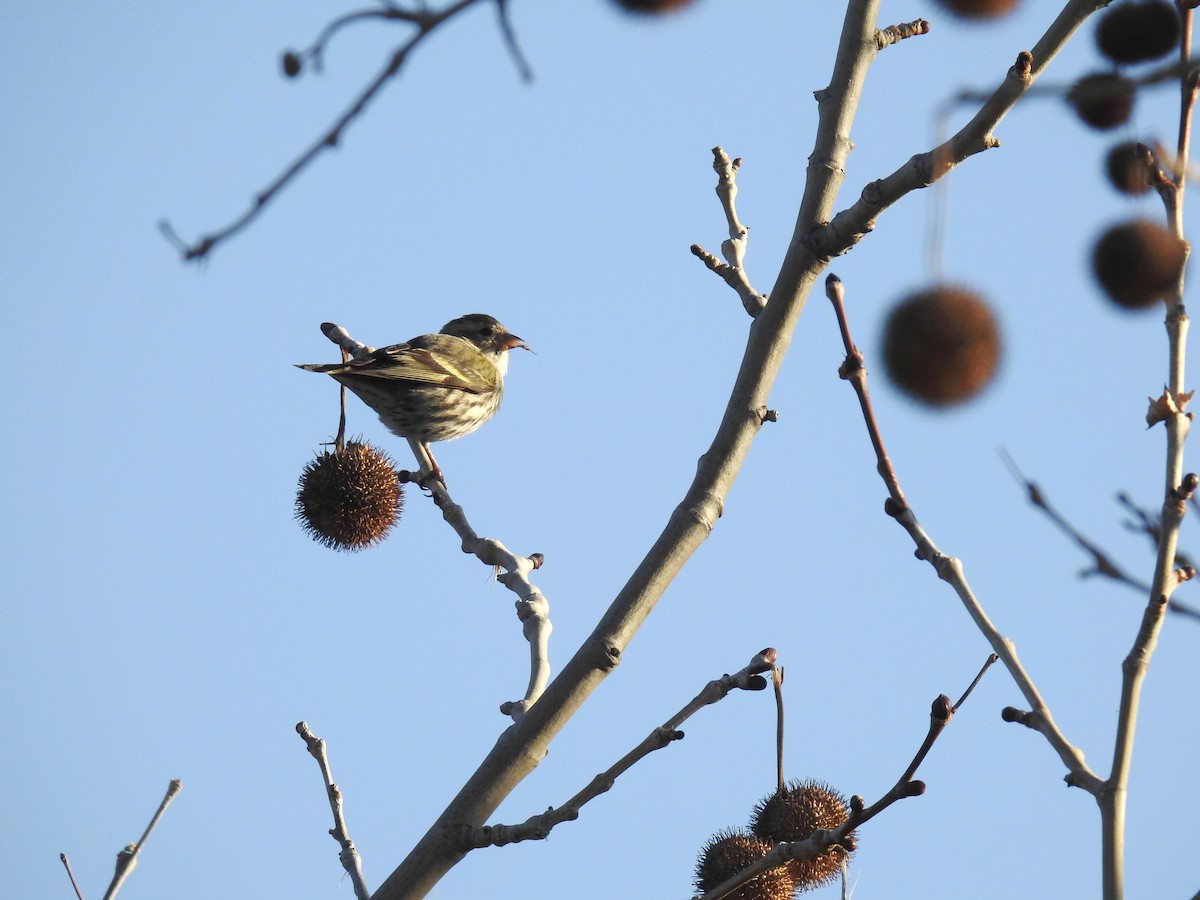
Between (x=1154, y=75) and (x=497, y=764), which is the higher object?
(x=497, y=764)

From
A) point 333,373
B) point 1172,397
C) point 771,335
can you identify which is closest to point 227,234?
point 771,335

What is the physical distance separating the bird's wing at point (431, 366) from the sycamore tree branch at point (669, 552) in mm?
3922

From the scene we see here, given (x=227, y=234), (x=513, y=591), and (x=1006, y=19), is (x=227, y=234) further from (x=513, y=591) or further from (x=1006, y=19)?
(x=1006, y=19)

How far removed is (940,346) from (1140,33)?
1693mm

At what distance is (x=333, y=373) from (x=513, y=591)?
8.57 feet

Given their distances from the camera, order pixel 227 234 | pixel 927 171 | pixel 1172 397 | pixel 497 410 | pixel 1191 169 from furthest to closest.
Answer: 1. pixel 497 410
2. pixel 927 171
3. pixel 1172 397
4. pixel 227 234
5. pixel 1191 169

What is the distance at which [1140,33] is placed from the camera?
4.51 metres

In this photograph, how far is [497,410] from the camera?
10.8 meters

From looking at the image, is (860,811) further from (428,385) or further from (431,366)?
(431,366)

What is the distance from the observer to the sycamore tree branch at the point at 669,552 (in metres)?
3.93

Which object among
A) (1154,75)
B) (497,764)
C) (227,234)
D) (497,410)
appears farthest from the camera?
(497,410)

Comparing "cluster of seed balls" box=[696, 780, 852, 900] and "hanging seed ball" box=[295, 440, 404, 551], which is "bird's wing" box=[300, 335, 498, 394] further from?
"cluster of seed balls" box=[696, 780, 852, 900]

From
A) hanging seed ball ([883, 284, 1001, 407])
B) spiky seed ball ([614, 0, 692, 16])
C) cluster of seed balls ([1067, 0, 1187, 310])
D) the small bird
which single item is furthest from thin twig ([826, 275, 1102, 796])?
the small bird

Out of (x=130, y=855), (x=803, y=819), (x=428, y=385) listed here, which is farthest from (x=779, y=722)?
(x=428, y=385)
